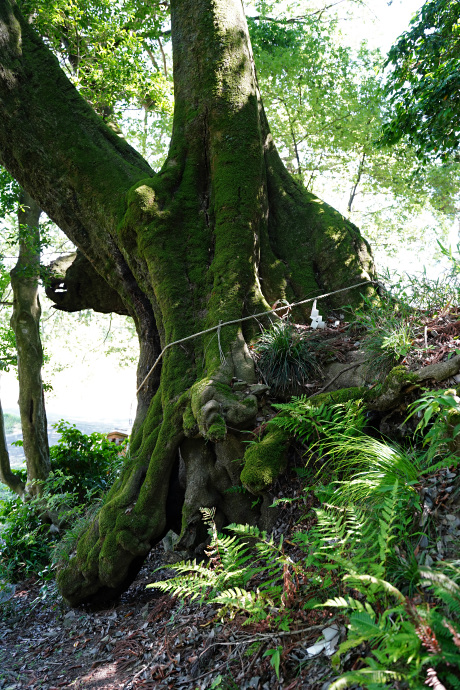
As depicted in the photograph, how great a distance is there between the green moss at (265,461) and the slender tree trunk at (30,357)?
21.4 feet

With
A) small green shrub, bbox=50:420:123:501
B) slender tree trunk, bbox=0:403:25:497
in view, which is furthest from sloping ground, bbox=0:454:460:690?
slender tree trunk, bbox=0:403:25:497

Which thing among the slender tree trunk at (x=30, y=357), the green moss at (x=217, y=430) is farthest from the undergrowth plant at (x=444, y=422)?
the slender tree trunk at (x=30, y=357)

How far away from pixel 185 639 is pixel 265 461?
126 cm

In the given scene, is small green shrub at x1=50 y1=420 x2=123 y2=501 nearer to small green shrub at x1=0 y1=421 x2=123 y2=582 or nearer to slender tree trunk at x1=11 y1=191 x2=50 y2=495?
small green shrub at x1=0 y1=421 x2=123 y2=582

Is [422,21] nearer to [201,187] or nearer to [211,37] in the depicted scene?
[211,37]

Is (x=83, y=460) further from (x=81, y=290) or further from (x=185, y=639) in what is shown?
(x=185, y=639)

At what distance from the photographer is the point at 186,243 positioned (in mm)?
5055

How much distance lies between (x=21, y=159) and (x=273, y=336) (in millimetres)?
3917

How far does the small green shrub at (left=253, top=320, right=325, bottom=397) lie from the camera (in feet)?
13.2

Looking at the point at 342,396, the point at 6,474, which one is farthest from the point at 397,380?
the point at 6,474

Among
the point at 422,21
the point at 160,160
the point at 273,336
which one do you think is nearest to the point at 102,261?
the point at 273,336

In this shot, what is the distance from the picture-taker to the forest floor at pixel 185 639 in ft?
7.25

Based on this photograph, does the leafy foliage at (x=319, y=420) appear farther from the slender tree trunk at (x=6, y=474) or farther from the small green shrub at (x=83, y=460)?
the slender tree trunk at (x=6, y=474)

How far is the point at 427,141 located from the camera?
6.07 metres
